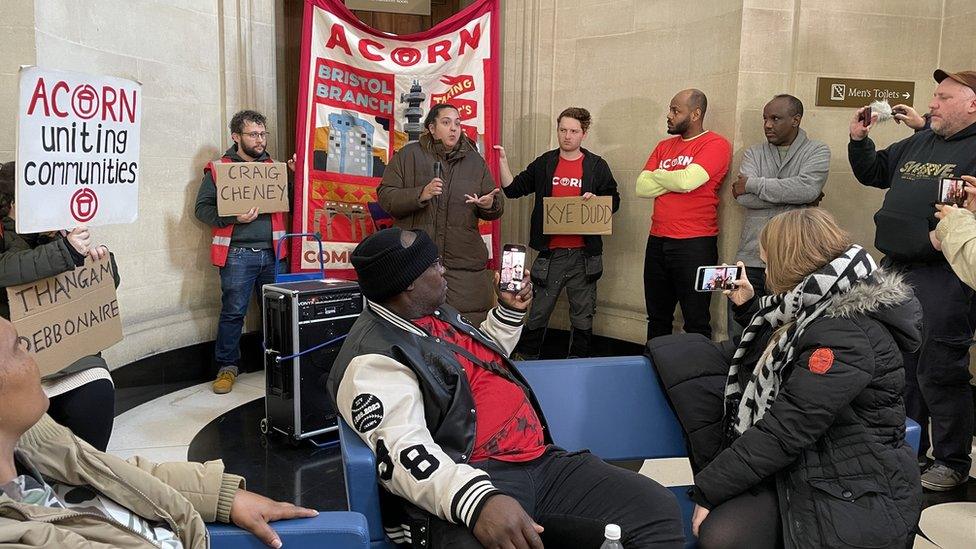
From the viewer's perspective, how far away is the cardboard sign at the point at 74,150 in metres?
2.27

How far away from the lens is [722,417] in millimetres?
2193

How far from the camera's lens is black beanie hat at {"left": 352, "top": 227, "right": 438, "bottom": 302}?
2051 millimetres

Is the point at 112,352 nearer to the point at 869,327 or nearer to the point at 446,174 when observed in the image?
the point at 446,174

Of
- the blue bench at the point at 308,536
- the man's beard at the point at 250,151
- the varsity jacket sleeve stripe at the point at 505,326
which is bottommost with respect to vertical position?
the blue bench at the point at 308,536

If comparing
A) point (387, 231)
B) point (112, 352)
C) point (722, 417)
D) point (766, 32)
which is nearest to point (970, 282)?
point (722, 417)

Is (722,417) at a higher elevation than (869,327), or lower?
lower

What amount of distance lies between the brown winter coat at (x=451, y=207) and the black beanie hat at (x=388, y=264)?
230 centimetres

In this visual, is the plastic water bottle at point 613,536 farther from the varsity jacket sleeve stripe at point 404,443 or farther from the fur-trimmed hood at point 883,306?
the fur-trimmed hood at point 883,306

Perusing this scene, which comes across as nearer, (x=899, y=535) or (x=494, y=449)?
(x=899, y=535)

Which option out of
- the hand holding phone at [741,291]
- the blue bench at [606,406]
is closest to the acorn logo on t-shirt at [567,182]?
the hand holding phone at [741,291]

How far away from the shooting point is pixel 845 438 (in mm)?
1883

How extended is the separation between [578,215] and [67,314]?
2.94 metres

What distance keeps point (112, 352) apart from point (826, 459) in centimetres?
375

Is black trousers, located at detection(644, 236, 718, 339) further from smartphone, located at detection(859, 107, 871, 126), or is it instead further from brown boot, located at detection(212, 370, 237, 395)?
brown boot, located at detection(212, 370, 237, 395)
